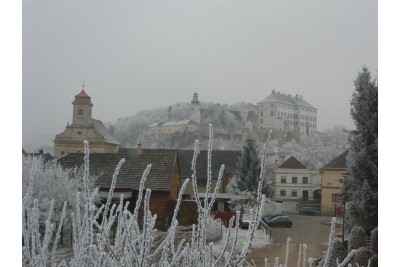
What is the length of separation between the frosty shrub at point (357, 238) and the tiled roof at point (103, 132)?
1.70m

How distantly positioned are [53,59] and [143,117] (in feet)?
2.53

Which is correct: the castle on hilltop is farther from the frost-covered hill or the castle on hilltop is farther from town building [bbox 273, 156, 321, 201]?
town building [bbox 273, 156, 321, 201]

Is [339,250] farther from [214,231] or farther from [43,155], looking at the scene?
[43,155]

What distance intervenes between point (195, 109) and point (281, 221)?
96cm

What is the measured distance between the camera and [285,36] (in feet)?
11.0

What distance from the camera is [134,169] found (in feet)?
10.7

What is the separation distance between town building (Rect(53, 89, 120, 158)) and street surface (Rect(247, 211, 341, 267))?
1241mm

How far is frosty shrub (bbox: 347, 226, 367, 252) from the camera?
9.93 ft

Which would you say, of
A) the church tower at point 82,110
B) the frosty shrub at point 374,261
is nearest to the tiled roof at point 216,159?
the church tower at point 82,110

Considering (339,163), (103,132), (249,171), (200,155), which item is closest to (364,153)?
(339,163)

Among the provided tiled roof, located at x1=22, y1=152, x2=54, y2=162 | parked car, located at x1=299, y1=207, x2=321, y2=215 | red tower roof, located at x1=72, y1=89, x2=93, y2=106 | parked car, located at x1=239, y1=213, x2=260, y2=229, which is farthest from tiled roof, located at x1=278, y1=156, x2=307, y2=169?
tiled roof, located at x1=22, y1=152, x2=54, y2=162

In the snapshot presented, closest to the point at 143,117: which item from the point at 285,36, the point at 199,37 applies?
the point at 199,37
